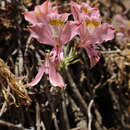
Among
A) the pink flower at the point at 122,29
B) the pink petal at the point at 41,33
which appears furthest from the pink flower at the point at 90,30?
the pink flower at the point at 122,29

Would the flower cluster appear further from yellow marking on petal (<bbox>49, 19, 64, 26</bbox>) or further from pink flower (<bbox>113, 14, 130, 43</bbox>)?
pink flower (<bbox>113, 14, 130, 43</bbox>)

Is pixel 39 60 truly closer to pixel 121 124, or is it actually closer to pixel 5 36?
pixel 5 36

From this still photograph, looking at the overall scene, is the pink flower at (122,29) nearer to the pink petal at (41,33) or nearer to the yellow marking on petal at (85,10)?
the yellow marking on petal at (85,10)

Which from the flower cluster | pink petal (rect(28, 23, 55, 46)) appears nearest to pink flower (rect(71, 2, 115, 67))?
the flower cluster

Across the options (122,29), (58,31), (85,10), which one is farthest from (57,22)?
(122,29)

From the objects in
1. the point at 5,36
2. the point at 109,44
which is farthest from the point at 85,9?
the point at 109,44

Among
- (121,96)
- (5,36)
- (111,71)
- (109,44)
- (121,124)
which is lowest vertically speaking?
(121,124)

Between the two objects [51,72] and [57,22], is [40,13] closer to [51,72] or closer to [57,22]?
[57,22]
